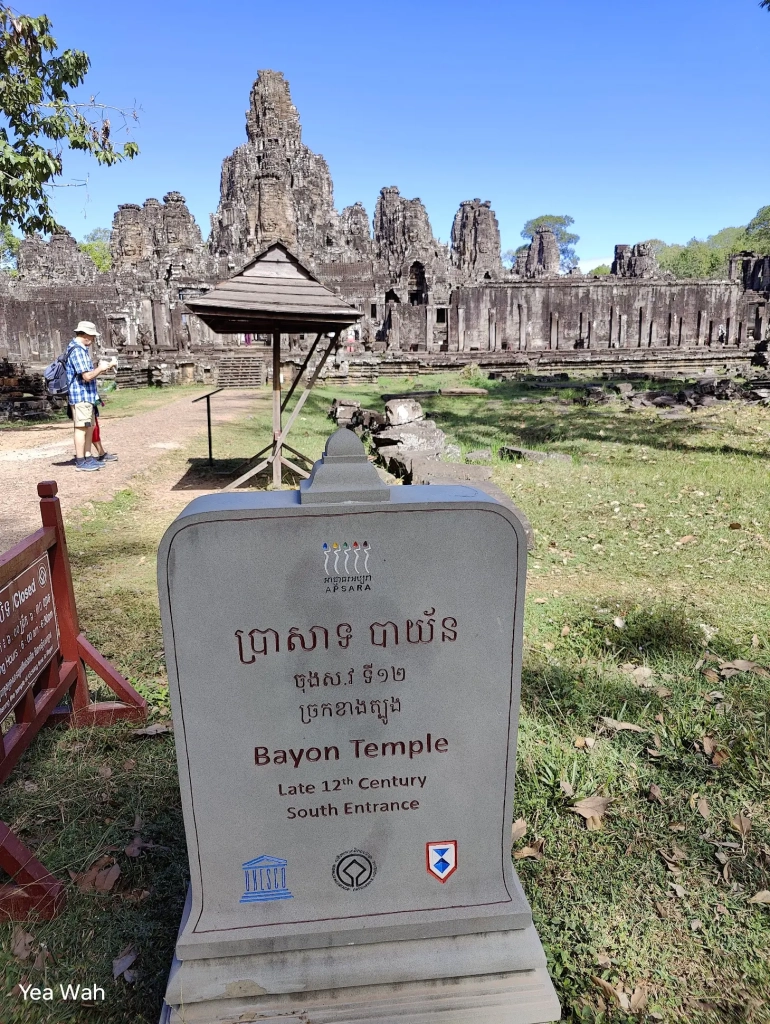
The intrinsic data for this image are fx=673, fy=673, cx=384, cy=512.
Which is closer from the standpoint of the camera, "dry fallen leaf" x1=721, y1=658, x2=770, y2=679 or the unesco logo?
the unesco logo

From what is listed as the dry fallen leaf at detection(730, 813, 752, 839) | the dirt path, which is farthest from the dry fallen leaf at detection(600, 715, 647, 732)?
the dirt path

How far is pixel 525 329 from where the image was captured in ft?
112

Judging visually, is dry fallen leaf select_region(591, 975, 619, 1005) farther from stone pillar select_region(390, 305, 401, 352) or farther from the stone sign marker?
stone pillar select_region(390, 305, 401, 352)

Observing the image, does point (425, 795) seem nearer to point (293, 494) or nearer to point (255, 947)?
point (255, 947)

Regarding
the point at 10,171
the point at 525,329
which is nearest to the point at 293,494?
the point at 10,171

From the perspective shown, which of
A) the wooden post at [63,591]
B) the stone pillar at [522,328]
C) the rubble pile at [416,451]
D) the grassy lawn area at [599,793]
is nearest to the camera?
the grassy lawn area at [599,793]

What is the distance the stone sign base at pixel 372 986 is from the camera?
1880 mm

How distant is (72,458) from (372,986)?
31.4 feet

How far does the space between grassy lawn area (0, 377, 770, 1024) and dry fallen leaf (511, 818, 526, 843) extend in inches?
0.4

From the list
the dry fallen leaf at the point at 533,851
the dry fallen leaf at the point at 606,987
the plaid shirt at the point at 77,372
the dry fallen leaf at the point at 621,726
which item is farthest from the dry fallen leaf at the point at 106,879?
the plaid shirt at the point at 77,372

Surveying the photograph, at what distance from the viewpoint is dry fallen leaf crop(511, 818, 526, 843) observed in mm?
2666

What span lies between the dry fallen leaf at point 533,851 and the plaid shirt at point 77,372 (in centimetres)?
753

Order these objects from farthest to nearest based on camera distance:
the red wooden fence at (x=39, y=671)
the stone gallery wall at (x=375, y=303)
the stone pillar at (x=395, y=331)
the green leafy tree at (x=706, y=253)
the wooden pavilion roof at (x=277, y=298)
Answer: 1. the green leafy tree at (x=706, y=253)
2. the stone pillar at (x=395, y=331)
3. the stone gallery wall at (x=375, y=303)
4. the wooden pavilion roof at (x=277, y=298)
5. the red wooden fence at (x=39, y=671)

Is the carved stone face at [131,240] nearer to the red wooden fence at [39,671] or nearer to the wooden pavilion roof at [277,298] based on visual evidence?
the wooden pavilion roof at [277,298]
